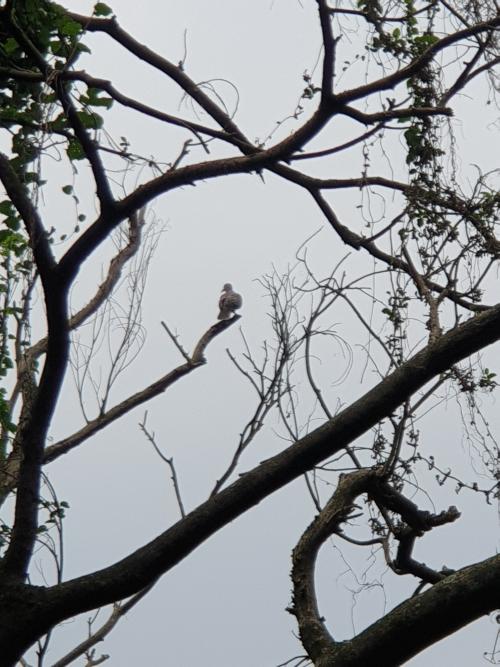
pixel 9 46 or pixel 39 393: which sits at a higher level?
pixel 9 46

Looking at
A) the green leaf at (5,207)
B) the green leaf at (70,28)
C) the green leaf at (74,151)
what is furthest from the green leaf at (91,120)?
the green leaf at (5,207)

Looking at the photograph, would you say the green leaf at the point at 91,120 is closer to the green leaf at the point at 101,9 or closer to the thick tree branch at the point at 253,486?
the green leaf at the point at 101,9

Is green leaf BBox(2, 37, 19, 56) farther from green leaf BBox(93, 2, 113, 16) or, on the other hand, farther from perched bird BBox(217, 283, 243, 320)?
perched bird BBox(217, 283, 243, 320)

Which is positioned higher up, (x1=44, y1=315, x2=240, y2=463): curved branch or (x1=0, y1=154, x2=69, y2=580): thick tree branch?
(x1=44, y1=315, x2=240, y2=463): curved branch

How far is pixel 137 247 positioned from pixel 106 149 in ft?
7.20

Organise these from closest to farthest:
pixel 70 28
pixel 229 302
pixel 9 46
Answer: pixel 70 28 → pixel 9 46 → pixel 229 302

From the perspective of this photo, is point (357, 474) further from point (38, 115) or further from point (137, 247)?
point (137, 247)

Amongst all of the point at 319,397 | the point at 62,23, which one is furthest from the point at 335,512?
the point at 62,23

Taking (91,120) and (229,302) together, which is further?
(229,302)

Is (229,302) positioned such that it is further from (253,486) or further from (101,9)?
(253,486)

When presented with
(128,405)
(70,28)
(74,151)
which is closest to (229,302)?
(128,405)

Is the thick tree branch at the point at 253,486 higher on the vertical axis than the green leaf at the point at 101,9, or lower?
lower

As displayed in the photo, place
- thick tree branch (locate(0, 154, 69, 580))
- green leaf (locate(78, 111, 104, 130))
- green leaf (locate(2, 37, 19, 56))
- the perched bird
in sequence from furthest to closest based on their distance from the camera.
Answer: the perched bird, green leaf (locate(2, 37, 19, 56)), green leaf (locate(78, 111, 104, 130)), thick tree branch (locate(0, 154, 69, 580))

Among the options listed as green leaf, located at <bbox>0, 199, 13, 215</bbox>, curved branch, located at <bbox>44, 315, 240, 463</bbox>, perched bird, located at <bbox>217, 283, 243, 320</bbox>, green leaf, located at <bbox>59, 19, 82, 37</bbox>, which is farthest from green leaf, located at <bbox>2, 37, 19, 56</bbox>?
perched bird, located at <bbox>217, 283, 243, 320</bbox>
